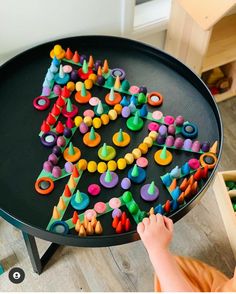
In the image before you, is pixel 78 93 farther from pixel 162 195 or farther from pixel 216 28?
pixel 216 28

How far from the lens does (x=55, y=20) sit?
50.5 inches

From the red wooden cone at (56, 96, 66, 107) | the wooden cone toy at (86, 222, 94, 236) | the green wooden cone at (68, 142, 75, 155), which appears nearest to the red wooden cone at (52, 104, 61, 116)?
the red wooden cone at (56, 96, 66, 107)

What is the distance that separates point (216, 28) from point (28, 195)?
3.21 feet

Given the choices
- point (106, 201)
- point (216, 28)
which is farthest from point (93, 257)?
point (216, 28)

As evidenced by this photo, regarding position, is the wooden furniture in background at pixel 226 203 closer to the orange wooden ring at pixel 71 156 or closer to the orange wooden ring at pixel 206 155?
the orange wooden ring at pixel 206 155

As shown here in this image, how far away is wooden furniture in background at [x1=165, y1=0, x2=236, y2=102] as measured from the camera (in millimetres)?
1292

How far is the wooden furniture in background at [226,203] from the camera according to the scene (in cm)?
137

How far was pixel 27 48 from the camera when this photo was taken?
1.30 metres

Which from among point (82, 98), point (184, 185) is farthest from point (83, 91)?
point (184, 185)

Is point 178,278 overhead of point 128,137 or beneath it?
beneath

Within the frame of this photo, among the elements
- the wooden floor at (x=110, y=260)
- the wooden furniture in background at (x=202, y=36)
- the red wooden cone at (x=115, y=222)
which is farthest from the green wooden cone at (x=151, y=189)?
the wooden furniture in background at (x=202, y=36)

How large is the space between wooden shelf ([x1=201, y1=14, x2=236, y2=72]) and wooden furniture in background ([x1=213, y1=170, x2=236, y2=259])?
37 centimetres

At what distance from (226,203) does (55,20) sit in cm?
77

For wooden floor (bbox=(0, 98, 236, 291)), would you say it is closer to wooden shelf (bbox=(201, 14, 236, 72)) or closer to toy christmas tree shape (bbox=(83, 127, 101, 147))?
toy christmas tree shape (bbox=(83, 127, 101, 147))
